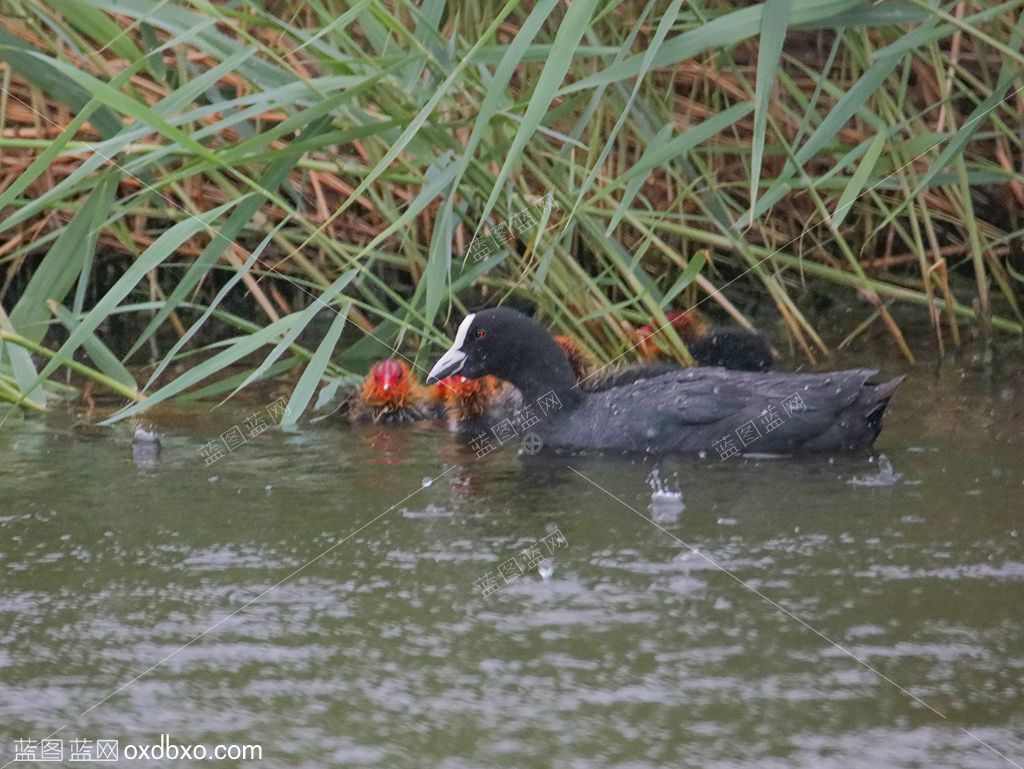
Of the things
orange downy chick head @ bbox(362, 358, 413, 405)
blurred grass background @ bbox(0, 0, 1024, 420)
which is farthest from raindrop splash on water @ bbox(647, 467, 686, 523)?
orange downy chick head @ bbox(362, 358, 413, 405)

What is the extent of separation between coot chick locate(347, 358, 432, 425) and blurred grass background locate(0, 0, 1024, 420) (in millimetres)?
133

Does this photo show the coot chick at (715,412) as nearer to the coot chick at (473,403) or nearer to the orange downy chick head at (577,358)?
the coot chick at (473,403)

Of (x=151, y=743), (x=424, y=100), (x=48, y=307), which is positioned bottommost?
(x=151, y=743)

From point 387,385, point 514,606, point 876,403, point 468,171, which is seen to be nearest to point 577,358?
point 387,385

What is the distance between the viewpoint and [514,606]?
161 inches

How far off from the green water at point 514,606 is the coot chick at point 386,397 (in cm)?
37

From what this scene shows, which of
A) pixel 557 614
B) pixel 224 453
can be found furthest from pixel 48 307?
pixel 557 614

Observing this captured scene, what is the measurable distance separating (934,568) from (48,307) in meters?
2.96

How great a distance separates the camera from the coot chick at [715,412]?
5.53 meters

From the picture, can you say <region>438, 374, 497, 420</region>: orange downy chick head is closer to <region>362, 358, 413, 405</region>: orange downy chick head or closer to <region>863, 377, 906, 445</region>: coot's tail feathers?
<region>362, 358, 413, 405</region>: orange downy chick head

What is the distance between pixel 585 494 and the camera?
16.8 ft

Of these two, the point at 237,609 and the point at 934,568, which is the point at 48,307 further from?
the point at 934,568

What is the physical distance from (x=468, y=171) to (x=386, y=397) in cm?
85

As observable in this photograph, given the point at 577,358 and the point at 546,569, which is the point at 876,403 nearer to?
the point at 577,358
